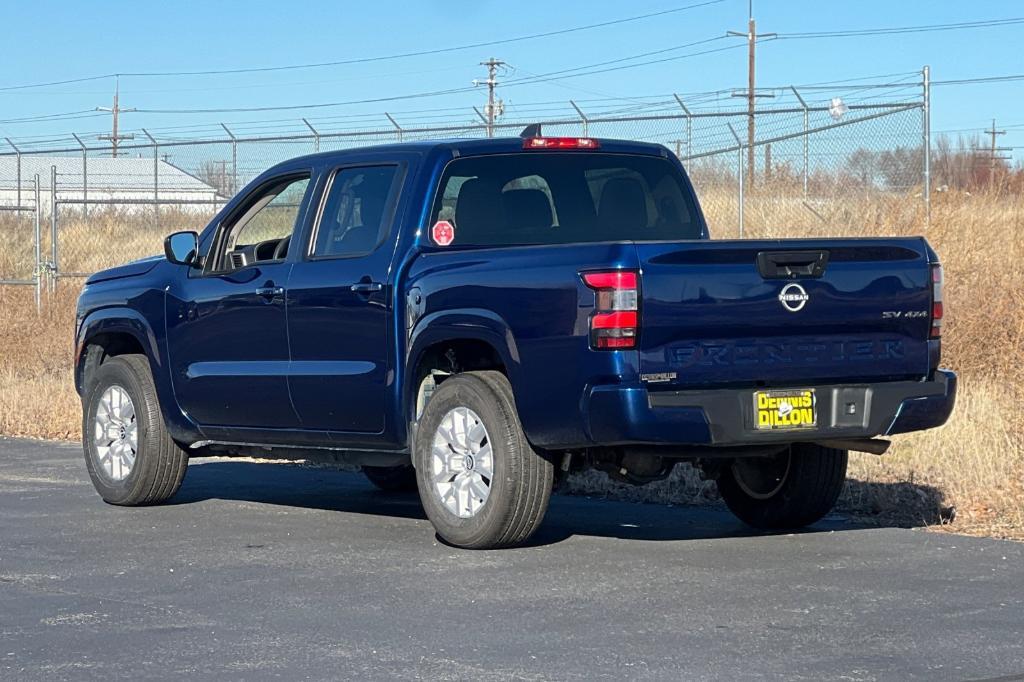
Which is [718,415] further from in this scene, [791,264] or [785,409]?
[791,264]

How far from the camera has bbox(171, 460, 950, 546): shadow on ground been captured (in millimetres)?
9219

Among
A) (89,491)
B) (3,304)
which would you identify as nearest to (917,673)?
(89,491)

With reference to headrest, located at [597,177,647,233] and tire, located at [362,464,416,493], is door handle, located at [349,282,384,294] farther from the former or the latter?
tire, located at [362,464,416,493]

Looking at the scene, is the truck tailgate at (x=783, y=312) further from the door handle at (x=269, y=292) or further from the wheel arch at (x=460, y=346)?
the door handle at (x=269, y=292)

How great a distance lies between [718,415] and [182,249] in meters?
3.71

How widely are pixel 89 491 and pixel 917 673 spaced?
6765mm

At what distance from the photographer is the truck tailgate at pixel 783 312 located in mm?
7625

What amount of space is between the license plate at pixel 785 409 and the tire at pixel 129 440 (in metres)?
3.97

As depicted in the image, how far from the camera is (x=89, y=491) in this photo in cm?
1125

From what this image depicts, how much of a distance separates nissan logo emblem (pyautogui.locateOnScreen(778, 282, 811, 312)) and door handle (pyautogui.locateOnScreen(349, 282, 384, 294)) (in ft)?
6.88

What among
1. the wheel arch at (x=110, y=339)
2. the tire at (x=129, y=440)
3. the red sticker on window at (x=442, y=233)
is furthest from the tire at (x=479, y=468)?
the wheel arch at (x=110, y=339)


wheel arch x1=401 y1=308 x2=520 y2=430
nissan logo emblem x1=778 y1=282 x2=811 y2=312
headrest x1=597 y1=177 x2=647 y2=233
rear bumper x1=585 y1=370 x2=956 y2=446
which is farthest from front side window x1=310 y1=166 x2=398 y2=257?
nissan logo emblem x1=778 y1=282 x2=811 y2=312

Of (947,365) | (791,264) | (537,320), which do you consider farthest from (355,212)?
(947,365)

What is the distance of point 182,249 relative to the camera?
10.0 metres
